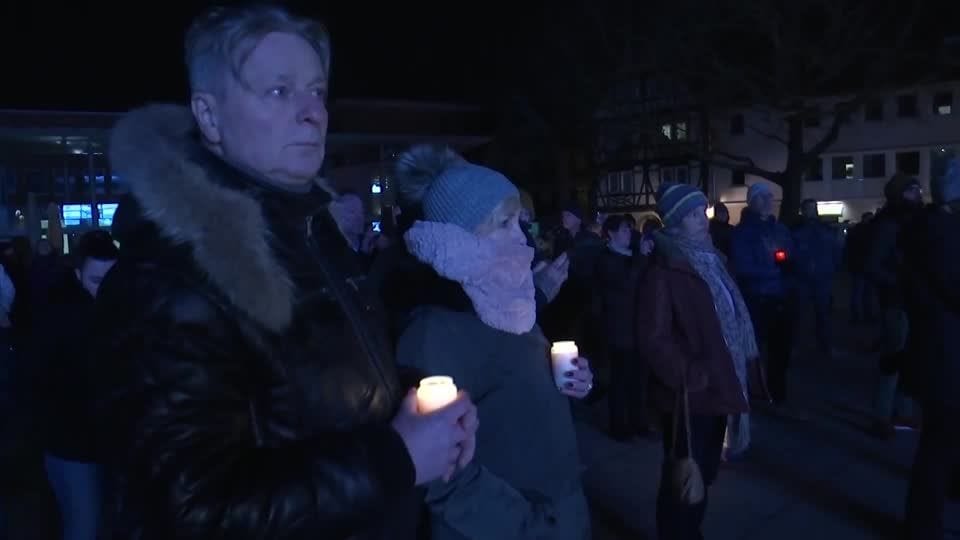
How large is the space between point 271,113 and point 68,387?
2.15m

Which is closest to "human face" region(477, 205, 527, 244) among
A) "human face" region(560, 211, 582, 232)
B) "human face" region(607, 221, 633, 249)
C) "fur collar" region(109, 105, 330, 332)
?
"fur collar" region(109, 105, 330, 332)

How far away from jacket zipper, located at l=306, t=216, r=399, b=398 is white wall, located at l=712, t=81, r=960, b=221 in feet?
127

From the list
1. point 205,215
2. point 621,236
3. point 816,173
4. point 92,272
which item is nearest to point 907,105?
point 816,173

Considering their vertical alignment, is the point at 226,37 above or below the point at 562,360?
above

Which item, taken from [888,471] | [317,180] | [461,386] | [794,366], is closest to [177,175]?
[317,180]

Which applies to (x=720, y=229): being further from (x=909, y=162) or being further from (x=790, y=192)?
(x=909, y=162)

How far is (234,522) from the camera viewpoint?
1.32 m

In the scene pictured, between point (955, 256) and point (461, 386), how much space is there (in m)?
2.74

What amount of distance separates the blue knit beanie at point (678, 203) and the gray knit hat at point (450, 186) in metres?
1.75

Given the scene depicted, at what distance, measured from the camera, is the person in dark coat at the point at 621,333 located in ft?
23.6

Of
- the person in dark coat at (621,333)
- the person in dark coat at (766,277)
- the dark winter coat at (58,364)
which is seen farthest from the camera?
the person in dark coat at (766,277)

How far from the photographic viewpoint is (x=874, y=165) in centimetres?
4334

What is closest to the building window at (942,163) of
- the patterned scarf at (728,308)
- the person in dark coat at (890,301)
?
the patterned scarf at (728,308)

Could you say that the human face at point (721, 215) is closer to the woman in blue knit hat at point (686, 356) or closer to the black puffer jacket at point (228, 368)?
the woman in blue knit hat at point (686, 356)
